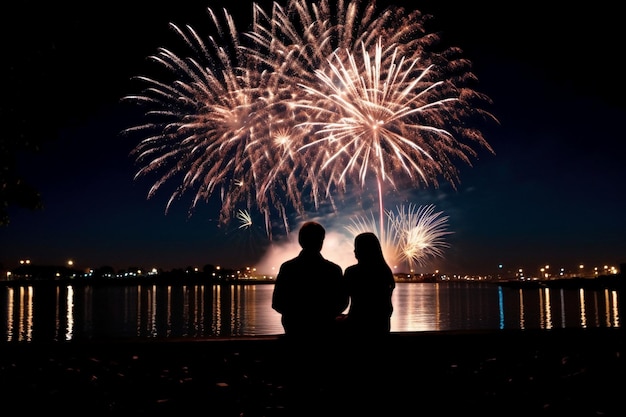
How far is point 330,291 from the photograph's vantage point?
500cm

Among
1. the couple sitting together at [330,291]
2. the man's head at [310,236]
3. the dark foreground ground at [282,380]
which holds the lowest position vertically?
the dark foreground ground at [282,380]

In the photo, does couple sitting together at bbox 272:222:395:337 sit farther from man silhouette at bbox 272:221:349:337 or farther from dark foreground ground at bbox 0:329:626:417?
dark foreground ground at bbox 0:329:626:417

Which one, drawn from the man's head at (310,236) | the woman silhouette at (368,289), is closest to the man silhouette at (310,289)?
the man's head at (310,236)

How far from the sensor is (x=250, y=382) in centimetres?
604

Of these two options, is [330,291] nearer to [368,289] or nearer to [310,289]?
[310,289]

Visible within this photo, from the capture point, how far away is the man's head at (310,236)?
5020mm

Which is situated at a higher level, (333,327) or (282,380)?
(333,327)

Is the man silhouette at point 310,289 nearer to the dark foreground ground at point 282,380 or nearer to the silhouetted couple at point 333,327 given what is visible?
the silhouetted couple at point 333,327

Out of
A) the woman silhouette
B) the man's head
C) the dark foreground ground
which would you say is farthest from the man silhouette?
the dark foreground ground

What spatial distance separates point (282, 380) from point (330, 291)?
159cm

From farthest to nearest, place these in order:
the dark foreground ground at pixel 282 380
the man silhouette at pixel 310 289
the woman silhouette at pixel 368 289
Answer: the dark foreground ground at pixel 282 380, the woman silhouette at pixel 368 289, the man silhouette at pixel 310 289

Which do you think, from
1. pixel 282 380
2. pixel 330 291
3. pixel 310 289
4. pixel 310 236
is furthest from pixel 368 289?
pixel 282 380

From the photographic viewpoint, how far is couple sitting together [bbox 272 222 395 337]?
16.4 feet

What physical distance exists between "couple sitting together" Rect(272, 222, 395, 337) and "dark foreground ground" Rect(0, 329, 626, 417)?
0.42 meters
